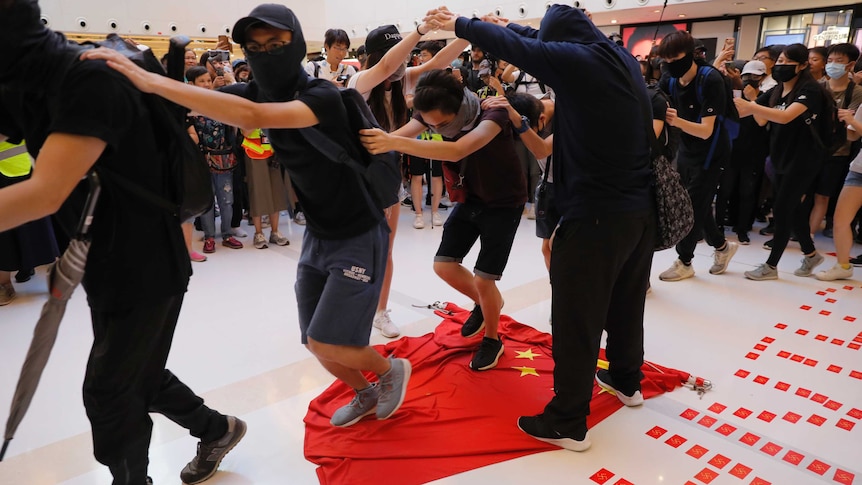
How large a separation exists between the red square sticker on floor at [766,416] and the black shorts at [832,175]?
3267mm

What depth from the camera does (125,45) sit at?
1659 millimetres

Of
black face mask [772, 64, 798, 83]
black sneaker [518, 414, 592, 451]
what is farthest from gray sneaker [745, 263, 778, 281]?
black sneaker [518, 414, 592, 451]

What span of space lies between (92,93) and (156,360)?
0.83m

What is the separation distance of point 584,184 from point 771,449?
136 cm

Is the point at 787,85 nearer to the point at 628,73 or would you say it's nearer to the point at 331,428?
the point at 628,73

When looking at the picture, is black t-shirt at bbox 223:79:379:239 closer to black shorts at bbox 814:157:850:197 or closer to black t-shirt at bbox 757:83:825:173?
black t-shirt at bbox 757:83:825:173

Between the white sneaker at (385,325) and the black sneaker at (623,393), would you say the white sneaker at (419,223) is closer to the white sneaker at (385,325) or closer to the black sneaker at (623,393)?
the white sneaker at (385,325)

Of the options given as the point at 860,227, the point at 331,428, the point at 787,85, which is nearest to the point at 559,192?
the point at 331,428

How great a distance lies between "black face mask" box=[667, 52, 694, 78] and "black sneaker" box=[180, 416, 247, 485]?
3375 mm

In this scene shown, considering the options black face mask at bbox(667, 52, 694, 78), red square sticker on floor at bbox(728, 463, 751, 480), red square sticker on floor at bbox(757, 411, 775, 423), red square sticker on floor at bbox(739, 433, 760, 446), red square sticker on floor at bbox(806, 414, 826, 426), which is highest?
black face mask at bbox(667, 52, 694, 78)

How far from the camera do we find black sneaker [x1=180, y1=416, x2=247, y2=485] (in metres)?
2.15

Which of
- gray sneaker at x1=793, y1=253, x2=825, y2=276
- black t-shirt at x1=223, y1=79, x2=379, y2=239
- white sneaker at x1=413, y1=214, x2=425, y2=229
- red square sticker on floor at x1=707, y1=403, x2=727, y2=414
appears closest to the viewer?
black t-shirt at x1=223, y1=79, x2=379, y2=239

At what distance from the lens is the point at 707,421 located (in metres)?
2.53

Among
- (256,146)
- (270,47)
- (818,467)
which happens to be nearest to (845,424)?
(818,467)
